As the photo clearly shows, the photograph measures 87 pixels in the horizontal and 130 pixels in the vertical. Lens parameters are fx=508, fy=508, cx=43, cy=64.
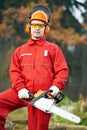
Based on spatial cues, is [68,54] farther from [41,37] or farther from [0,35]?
[41,37]

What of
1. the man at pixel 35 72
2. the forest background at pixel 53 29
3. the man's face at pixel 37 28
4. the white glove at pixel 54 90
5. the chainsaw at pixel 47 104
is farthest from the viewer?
the forest background at pixel 53 29

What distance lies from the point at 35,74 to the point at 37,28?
0.50m

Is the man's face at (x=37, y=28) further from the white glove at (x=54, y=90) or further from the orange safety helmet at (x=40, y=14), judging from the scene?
the white glove at (x=54, y=90)

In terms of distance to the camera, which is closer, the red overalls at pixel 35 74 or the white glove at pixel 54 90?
the white glove at pixel 54 90

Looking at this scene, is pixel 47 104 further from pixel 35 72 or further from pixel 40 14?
Result: pixel 40 14

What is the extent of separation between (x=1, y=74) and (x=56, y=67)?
12412 millimetres

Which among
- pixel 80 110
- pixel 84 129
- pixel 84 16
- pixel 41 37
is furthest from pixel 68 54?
pixel 41 37

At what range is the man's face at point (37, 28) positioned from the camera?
5.41 meters

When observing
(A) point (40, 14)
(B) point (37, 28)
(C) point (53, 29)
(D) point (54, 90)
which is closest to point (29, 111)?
(D) point (54, 90)

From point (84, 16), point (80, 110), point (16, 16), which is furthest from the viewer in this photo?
point (84, 16)

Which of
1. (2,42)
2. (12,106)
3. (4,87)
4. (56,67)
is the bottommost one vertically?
(4,87)

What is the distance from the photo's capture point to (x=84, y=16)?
18750 millimetres

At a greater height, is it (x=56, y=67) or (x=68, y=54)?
(x=56, y=67)

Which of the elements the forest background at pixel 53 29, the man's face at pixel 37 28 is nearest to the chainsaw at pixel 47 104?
the man's face at pixel 37 28
